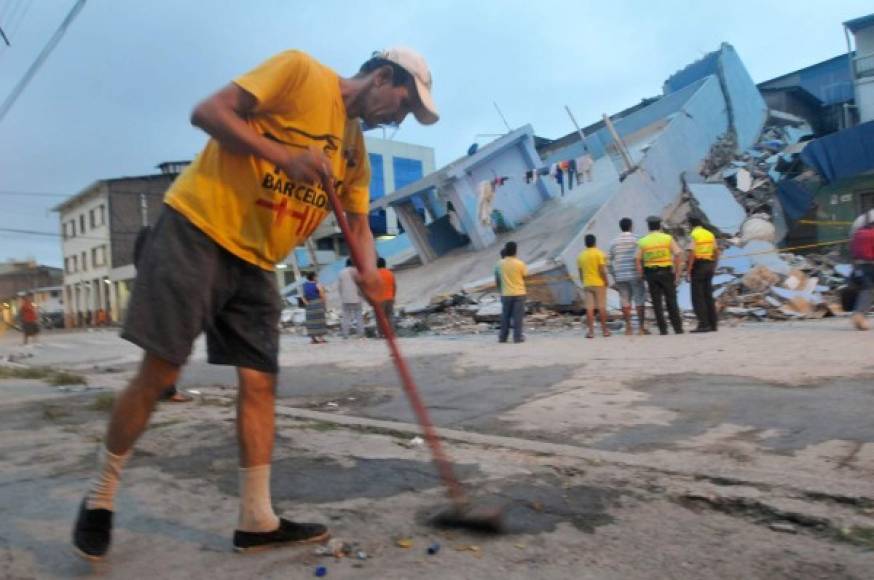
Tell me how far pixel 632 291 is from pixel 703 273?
3.08 ft

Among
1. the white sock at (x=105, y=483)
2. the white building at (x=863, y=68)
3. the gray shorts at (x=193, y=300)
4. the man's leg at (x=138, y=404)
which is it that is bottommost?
the white sock at (x=105, y=483)

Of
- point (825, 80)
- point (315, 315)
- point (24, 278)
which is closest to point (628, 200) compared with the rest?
point (315, 315)

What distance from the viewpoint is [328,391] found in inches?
240

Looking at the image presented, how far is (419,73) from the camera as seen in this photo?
2.48 meters

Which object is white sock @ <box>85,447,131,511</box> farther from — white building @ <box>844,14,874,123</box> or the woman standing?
white building @ <box>844,14,874,123</box>

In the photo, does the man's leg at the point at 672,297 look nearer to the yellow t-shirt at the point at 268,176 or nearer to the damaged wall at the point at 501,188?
the yellow t-shirt at the point at 268,176

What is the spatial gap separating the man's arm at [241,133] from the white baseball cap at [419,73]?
0.48m

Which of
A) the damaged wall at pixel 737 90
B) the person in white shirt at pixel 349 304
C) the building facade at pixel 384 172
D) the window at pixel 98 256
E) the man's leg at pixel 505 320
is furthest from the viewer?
the window at pixel 98 256

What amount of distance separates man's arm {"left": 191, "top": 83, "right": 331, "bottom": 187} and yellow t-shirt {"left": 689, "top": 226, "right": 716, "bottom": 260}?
785 cm

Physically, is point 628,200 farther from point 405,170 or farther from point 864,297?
point 405,170

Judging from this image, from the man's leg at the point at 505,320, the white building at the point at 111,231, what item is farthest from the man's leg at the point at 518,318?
the white building at the point at 111,231

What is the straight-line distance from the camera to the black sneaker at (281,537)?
2262mm

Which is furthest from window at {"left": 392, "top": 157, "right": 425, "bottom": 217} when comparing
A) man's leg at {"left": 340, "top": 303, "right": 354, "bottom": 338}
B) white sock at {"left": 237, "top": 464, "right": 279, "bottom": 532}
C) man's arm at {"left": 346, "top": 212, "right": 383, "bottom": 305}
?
white sock at {"left": 237, "top": 464, "right": 279, "bottom": 532}

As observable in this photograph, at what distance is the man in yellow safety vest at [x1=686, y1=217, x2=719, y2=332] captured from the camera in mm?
9203
